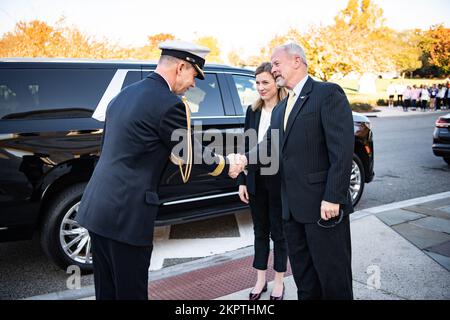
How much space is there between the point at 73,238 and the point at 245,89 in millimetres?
2656

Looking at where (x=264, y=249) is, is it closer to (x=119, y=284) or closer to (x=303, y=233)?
(x=303, y=233)

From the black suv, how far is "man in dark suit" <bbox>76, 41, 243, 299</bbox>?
155 cm

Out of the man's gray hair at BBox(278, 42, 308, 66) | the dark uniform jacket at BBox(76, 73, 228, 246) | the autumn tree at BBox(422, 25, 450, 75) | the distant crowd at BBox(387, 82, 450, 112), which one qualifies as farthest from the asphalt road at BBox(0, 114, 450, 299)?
the autumn tree at BBox(422, 25, 450, 75)

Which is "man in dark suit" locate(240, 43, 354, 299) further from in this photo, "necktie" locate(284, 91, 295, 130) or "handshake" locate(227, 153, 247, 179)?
"handshake" locate(227, 153, 247, 179)

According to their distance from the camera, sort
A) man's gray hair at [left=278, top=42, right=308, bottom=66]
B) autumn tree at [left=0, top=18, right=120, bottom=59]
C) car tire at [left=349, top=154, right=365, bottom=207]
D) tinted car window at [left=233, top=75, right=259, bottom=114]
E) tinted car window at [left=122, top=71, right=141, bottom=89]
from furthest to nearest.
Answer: autumn tree at [left=0, top=18, right=120, bottom=59] → car tire at [left=349, top=154, right=365, bottom=207] → tinted car window at [left=233, top=75, right=259, bottom=114] → tinted car window at [left=122, top=71, right=141, bottom=89] → man's gray hair at [left=278, top=42, right=308, bottom=66]

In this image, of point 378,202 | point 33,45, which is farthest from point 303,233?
point 33,45

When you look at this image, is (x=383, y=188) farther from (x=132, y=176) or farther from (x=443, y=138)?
(x=132, y=176)

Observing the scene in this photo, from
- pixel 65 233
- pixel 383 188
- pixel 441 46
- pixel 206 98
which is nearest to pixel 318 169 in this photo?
pixel 206 98

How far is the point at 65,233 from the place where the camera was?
382 cm

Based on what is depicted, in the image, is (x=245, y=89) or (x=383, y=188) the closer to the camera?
(x=245, y=89)

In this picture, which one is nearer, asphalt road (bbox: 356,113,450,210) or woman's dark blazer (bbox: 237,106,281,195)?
woman's dark blazer (bbox: 237,106,281,195)

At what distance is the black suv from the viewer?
3.52 metres
